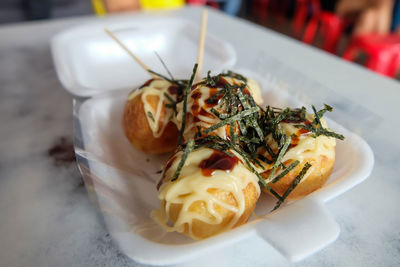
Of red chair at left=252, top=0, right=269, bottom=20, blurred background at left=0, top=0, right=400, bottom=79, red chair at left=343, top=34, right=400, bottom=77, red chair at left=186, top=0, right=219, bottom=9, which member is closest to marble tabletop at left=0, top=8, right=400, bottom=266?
blurred background at left=0, top=0, right=400, bottom=79

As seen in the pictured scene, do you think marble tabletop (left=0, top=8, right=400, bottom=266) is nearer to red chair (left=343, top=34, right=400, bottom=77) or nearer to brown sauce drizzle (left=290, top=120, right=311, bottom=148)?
brown sauce drizzle (left=290, top=120, right=311, bottom=148)

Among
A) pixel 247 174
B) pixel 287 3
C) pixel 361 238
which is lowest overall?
pixel 287 3

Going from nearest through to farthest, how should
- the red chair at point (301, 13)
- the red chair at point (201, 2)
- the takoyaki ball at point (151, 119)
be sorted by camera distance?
the takoyaki ball at point (151, 119), the red chair at point (201, 2), the red chair at point (301, 13)

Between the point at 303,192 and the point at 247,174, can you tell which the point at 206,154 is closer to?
the point at 247,174

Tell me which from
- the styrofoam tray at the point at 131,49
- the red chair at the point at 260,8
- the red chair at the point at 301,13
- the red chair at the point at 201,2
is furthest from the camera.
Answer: the red chair at the point at 260,8

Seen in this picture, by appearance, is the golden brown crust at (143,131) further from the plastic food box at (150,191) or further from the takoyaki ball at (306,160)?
the takoyaki ball at (306,160)

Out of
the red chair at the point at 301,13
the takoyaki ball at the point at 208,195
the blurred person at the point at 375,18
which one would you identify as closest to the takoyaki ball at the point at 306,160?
the takoyaki ball at the point at 208,195

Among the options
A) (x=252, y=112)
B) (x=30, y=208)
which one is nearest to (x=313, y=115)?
(x=252, y=112)

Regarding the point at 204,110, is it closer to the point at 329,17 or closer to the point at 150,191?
the point at 150,191
